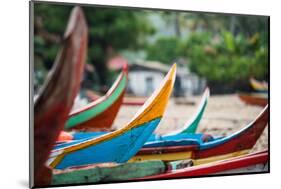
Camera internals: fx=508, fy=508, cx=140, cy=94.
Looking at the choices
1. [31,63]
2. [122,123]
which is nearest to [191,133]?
[122,123]

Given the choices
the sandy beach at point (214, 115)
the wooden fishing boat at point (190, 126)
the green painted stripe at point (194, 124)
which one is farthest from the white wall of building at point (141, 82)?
the green painted stripe at point (194, 124)

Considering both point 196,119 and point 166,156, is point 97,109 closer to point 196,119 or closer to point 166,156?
point 166,156

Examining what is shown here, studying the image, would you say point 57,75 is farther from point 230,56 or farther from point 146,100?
point 230,56

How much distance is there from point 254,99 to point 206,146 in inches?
33.1

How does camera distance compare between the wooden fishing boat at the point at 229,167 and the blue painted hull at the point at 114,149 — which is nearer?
the blue painted hull at the point at 114,149

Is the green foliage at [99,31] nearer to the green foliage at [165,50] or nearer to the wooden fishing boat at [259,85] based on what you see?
the green foliage at [165,50]

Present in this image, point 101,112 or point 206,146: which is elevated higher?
point 101,112

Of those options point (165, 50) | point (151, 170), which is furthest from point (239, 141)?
Result: point (165, 50)

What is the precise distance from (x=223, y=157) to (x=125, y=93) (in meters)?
1.41

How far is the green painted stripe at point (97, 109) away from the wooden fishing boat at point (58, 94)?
0.32 ft

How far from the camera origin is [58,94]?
4.94 metres

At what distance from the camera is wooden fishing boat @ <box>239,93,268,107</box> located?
600cm

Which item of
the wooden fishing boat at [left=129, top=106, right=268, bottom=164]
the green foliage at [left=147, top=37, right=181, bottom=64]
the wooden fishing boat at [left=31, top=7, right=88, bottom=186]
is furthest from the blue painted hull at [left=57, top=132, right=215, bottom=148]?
the green foliage at [left=147, top=37, right=181, bottom=64]

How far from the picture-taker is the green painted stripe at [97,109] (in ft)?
17.1
